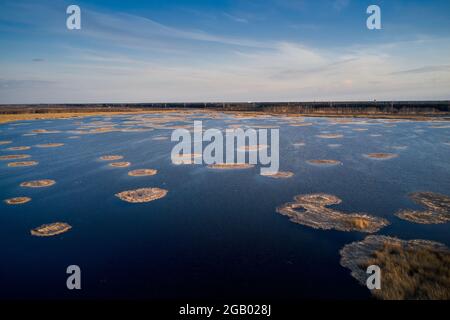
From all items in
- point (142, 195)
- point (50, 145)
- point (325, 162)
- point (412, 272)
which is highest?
point (50, 145)

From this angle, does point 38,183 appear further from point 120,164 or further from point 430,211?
point 430,211

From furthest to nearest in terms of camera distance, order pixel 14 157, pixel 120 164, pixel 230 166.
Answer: pixel 14 157 < pixel 120 164 < pixel 230 166

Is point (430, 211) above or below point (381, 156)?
below

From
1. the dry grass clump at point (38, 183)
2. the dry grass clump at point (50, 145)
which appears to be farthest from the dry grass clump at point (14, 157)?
the dry grass clump at point (38, 183)

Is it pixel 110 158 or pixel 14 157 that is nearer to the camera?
pixel 110 158

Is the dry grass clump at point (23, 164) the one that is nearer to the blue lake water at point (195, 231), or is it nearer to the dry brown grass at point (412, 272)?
the blue lake water at point (195, 231)

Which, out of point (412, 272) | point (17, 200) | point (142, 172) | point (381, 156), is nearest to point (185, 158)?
point (142, 172)
